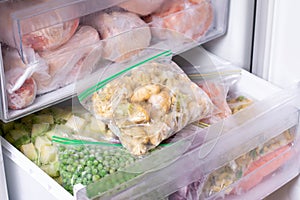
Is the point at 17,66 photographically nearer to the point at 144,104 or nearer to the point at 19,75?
the point at 19,75

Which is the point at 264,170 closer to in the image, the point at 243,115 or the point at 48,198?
the point at 243,115

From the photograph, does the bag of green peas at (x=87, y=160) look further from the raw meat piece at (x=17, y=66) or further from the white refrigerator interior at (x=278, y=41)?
the white refrigerator interior at (x=278, y=41)

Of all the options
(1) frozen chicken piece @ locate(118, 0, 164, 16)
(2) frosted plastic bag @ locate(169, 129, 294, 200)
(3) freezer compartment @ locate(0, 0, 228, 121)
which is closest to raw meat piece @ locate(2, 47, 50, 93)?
(3) freezer compartment @ locate(0, 0, 228, 121)

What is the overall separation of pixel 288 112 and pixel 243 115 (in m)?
0.12

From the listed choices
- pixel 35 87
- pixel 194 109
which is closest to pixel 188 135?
pixel 194 109

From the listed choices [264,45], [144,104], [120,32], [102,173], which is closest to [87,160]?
[102,173]

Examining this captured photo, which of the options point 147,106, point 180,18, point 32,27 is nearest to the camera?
point 32,27

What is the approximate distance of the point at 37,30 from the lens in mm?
1022

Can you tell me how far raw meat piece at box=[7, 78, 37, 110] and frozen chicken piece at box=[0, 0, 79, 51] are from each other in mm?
63

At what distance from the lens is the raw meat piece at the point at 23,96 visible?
3.38 ft

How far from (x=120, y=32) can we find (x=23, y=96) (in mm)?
236

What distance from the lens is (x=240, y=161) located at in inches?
46.4

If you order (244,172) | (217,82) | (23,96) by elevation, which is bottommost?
(244,172)

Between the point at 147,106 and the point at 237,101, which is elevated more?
the point at 147,106
